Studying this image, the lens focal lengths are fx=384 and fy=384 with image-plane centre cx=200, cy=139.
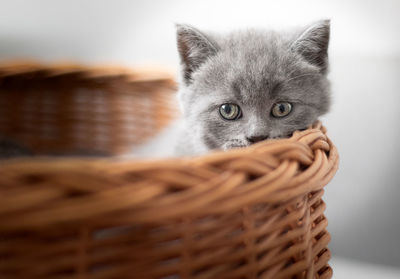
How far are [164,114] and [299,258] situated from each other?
1.04 m

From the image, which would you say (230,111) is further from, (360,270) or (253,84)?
(360,270)

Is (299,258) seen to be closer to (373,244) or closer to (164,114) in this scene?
(373,244)

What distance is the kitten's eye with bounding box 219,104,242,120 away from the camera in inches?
37.2

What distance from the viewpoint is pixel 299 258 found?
0.69 m

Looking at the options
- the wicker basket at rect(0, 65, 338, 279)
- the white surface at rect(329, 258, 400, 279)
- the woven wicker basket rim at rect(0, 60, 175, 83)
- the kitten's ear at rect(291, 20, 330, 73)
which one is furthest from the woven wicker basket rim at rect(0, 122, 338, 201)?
the woven wicker basket rim at rect(0, 60, 175, 83)

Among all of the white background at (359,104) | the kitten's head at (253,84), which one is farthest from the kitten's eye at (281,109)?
the white background at (359,104)

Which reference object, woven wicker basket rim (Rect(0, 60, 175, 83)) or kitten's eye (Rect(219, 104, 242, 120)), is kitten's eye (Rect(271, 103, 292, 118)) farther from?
woven wicker basket rim (Rect(0, 60, 175, 83))

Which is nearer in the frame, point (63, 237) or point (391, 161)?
point (63, 237)

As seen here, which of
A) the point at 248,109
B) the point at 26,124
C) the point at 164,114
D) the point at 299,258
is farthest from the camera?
the point at 164,114

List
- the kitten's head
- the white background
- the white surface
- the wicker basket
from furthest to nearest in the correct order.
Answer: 1. the white background
2. the white surface
3. the kitten's head
4. the wicker basket

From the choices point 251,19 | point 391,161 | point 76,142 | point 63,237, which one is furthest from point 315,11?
point 63,237

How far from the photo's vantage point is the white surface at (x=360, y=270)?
1.23 meters

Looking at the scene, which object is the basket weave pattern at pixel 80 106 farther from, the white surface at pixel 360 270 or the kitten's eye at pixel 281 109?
the white surface at pixel 360 270

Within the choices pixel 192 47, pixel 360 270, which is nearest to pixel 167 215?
pixel 192 47
